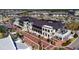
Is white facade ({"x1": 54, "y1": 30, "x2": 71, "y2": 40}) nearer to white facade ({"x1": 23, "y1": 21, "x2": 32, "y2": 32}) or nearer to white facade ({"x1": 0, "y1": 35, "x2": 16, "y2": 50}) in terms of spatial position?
white facade ({"x1": 23, "y1": 21, "x2": 32, "y2": 32})

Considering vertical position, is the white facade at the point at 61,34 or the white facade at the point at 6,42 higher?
the white facade at the point at 61,34

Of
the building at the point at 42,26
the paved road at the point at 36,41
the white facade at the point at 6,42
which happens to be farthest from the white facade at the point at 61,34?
the white facade at the point at 6,42

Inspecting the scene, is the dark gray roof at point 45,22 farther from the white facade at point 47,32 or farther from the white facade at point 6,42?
the white facade at point 6,42

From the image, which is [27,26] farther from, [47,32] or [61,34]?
[61,34]

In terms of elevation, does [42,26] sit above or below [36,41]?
above

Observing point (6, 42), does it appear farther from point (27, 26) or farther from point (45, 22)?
point (45, 22)

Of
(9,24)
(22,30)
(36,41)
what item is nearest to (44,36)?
(36,41)

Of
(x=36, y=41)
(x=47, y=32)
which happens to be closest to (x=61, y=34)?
(x=47, y=32)
